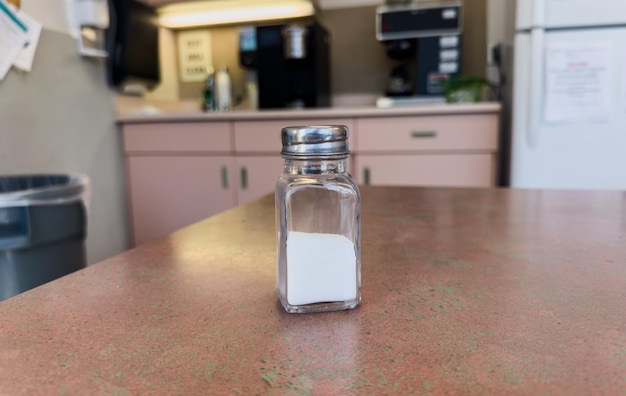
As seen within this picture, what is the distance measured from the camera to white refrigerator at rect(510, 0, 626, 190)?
184 cm

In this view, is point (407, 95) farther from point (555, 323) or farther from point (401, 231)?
point (555, 323)

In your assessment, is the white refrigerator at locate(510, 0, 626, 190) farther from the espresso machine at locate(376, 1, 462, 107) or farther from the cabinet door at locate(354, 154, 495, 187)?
the espresso machine at locate(376, 1, 462, 107)

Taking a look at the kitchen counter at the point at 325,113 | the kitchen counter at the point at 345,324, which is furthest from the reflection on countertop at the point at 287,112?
the kitchen counter at the point at 345,324

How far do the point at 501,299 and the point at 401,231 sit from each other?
0.27 metres

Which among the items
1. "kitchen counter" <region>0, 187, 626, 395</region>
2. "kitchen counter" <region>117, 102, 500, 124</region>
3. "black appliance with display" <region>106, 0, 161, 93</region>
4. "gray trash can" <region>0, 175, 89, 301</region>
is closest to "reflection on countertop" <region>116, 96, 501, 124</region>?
"kitchen counter" <region>117, 102, 500, 124</region>

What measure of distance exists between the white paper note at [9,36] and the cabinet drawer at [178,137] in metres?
0.72

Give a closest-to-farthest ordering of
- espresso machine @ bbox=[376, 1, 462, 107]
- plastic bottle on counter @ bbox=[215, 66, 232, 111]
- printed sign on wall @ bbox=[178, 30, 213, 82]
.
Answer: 1. espresso machine @ bbox=[376, 1, 462, 107]
2. plastic bottle on counter @ bbox=[215, 66, 232, 111]
3. printed sign on wall @ bbox=[178, 30, 213, 82]

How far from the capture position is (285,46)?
2.40 meters

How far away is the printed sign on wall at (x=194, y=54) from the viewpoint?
287cm

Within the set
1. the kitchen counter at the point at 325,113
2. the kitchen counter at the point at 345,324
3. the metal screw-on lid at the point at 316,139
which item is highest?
the kitchen counter at the point at 325,113

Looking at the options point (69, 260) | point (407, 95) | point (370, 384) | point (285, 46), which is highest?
point (285, 46)

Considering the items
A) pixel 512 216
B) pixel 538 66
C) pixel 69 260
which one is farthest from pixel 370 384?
pixel 538 66

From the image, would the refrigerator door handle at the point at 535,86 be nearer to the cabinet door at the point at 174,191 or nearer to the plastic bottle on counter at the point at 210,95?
the cabinet door at the point at 174,191

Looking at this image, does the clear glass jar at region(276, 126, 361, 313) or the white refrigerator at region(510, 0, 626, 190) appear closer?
the clear glass jar at region(276, 126, 361, 313)
